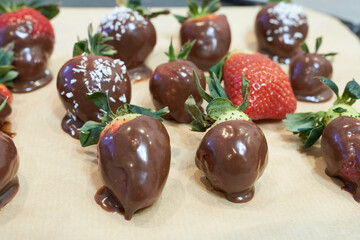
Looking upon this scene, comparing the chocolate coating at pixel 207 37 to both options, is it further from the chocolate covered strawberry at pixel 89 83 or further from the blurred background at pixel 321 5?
the blurred background at pixel 321 5

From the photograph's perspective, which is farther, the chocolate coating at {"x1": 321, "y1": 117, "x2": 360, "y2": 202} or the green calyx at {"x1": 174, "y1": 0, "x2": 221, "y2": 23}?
the green calyx at {"x1": 174, "y1": 0, "x2": 221, "y2": 23}

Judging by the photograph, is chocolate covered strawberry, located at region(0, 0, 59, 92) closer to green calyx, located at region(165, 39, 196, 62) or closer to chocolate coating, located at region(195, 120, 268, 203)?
green calyx, located at region(165, 39, 196, 62)

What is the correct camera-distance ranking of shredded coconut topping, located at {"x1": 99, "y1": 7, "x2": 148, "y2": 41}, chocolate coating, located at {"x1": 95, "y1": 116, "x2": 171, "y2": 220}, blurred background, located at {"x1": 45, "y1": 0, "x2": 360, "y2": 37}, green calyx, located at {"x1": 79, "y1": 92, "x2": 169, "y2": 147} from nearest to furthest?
chocolate coating, located at {"x1": 95, "y1": 116, "x2": 171, "y2": 220} → green calyx, located at {"x1": 79, "y1": 92, "x2": 169, "y2": 147} → shredded coconut topping, located at {"x1": 99, "y1": 7, "x2": 148, "y2": 41} → blurred background, located at {"x1": 45, "y1": 0, "x2": 360, "y2": 37}

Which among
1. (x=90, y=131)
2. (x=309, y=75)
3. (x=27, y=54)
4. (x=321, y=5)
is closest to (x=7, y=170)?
(x=90, y=131)

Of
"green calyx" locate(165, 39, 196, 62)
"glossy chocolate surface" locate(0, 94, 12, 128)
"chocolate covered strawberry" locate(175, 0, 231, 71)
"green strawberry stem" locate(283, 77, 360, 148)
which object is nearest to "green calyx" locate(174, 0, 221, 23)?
"chocolate covered strawberry" locate(175, 0, 231, 71)

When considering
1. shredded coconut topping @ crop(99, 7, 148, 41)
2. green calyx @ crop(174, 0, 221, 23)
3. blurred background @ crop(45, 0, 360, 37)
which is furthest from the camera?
blurred background @ crop(45, 0, 360, 37)

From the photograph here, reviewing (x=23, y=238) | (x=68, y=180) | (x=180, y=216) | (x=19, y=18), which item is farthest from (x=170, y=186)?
(x=19, y=18)

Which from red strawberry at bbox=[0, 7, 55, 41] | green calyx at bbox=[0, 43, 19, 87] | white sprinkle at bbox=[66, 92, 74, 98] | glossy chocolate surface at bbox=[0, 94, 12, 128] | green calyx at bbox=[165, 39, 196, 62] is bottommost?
glossy chocolate surface at bbox=[0, 94, 12, 128]
